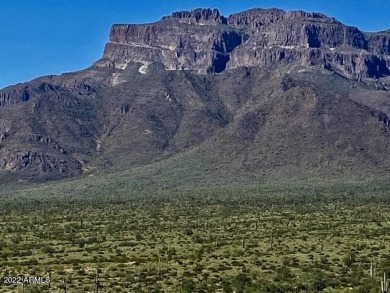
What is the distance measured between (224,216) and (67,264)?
184 ft

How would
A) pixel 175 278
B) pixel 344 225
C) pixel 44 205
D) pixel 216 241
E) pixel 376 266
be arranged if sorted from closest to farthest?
pixel 175 278, pixel 376 266, pixel 216 241, pixel 344 225, pixel 44 205

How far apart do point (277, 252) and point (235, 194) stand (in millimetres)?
102131

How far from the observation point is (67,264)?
2808 inches

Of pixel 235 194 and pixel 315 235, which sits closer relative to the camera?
pixel 315 235

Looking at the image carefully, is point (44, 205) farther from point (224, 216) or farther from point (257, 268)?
point (257, 268)

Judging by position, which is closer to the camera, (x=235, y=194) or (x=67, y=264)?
(x=67, y=264)

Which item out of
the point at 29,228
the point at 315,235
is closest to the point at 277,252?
the point at 315,235

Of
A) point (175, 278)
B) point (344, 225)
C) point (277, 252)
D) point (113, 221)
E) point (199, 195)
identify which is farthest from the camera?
point (199, 195)

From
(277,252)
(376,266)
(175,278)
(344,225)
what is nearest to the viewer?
(175,278)

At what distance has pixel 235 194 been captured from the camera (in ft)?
592

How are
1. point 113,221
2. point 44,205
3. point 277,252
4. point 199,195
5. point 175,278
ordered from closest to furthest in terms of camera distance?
point 175,278 < point 277,252 < point 113,221 < point 44,205 < point 199,195

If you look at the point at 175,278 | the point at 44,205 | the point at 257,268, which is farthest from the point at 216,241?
the point at 44,205

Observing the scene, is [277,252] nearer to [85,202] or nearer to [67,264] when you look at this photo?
[67,264]

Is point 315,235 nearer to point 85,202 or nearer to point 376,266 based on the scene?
point 376,266
